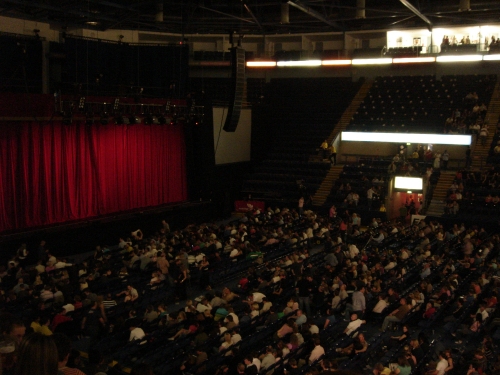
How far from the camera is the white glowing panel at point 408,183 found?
28.8 m

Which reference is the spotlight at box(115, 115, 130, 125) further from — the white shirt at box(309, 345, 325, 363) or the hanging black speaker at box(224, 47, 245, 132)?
the white shirt at box(309, 345, 325, 363)

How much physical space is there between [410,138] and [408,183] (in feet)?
11.5

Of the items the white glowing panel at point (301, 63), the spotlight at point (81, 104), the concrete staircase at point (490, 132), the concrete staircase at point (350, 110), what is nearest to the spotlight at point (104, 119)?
the spotlight at point (81, 104)

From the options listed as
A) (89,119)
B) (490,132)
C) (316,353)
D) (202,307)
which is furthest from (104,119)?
(490,132)

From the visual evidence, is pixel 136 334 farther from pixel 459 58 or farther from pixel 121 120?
pixel 459 58

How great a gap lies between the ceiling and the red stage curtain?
5.13 meters

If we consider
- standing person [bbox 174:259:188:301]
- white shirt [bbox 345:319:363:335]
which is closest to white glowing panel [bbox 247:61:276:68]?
standing person [bbox 174:259:188:301]

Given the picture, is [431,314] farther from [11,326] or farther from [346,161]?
[346,161]

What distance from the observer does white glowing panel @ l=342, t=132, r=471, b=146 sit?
30562mm

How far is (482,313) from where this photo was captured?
1340 centimetres

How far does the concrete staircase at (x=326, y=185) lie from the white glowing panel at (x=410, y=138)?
2266mm

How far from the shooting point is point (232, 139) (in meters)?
31.3

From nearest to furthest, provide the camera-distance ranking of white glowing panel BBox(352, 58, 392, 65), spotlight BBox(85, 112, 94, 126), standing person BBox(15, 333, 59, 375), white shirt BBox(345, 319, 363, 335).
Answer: standing person BBox(15, 333, 59, 375) < white shirt BBox(345, 319, 363, 335) < spotlight BBox(85, 112, 94, 126) < white glowing panel BBox(352, 58, 392, 65)

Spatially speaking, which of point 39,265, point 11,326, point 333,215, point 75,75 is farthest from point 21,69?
point 11,326
